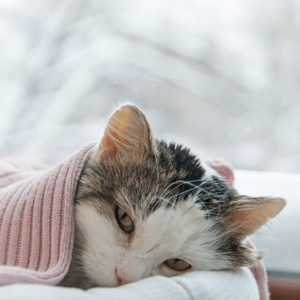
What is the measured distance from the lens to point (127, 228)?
84cm

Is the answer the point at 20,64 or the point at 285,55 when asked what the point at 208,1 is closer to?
the point at 285,55


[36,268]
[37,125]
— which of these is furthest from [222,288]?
[37,125]

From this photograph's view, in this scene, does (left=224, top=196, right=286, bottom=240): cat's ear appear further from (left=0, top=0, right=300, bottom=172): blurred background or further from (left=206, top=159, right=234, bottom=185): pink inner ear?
(left=0, top=0, right=300, bottom=172): blurred background

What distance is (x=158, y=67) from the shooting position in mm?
1647

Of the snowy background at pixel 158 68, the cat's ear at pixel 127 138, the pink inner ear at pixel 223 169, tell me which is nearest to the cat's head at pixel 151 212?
the cat's ear at pixel 127 138

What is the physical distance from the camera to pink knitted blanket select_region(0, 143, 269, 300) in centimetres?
82

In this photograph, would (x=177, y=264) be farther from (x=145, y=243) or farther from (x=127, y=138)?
(x=127, y=138)

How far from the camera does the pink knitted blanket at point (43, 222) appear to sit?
2.68 feet

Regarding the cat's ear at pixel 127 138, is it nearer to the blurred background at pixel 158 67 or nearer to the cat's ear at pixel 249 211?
the cat's ear at pixel 249 211

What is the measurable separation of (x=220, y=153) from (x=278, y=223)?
37cm

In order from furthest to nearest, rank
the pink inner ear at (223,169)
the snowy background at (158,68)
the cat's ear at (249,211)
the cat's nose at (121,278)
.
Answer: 1. the snowy background at (158,68)
2. the pink inner ear at (223,169)
3. the cat's ear at (249,211)
4. the cat's nose at (121,278)

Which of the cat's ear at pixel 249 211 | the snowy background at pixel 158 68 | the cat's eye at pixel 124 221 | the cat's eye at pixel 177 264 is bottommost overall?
the cat's eye at pixel 177 264

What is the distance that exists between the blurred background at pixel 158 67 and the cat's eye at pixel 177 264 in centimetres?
76

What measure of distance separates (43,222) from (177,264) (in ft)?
0.73
